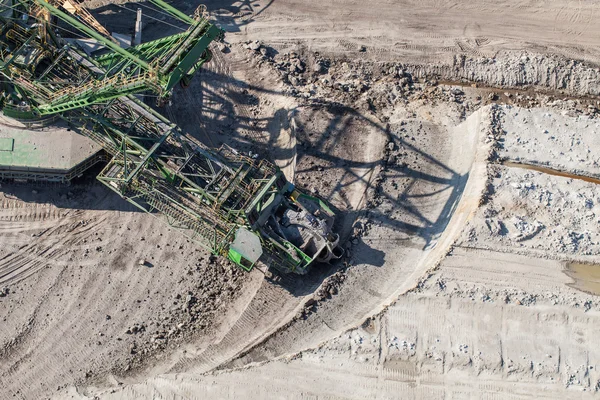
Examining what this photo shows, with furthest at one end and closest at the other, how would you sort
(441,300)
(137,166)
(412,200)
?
(412,200) < (137,166) < (441,300)

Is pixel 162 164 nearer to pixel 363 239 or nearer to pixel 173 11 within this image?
pixel 173 11

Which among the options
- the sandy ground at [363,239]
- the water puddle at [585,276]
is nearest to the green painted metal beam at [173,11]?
the sandy ground at [363,239]

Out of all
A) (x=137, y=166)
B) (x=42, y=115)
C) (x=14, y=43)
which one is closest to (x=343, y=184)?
(x=137, y=166)

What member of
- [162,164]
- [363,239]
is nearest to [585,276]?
[363,239]

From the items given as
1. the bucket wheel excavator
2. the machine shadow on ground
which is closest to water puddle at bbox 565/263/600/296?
the bucket wheel excavator

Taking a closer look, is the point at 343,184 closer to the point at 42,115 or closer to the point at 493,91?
the point at 493,91

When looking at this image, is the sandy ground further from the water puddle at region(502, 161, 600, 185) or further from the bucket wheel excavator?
the bucket wheel excavator

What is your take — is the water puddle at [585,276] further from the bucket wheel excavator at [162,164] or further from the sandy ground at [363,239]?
the bucket wheel excavator at [162,164]
